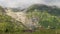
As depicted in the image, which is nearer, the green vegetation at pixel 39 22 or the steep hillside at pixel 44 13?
the green vegetation at pixel 39 22

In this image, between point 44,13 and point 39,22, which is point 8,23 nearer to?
point 39,22

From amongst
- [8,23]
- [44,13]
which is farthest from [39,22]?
[8,23]

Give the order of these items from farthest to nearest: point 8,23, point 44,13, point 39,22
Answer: point 44,13 < point 8,23 < point 39,22

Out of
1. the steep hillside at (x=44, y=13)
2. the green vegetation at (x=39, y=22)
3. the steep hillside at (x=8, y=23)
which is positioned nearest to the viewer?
the green vegetation at (x=39, y=22)

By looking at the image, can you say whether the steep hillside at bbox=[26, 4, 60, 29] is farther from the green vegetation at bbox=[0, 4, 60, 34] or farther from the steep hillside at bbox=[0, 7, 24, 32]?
the steep hillside at bbox=[0, 7, 24, 32]

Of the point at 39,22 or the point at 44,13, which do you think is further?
the point at 44,13

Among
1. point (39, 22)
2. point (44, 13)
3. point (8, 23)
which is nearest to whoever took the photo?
point (39, 22)

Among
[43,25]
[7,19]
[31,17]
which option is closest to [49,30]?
[43,25]

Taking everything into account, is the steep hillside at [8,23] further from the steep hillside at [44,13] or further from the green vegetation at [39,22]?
the steep hillside at [44,13]

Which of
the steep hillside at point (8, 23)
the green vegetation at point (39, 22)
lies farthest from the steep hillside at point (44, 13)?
the steep hillside at point (8, 23)

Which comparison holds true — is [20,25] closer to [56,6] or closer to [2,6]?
[2,6]

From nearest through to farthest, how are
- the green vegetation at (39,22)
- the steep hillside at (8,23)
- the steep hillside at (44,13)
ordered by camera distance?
the green vegetation at (39,22)
the steep hillside at (8,23)
the steep hillside at (44,13)

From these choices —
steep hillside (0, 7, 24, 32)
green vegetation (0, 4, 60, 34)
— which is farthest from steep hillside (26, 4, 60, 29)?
steep hillside (0, 7, 24, 32)
